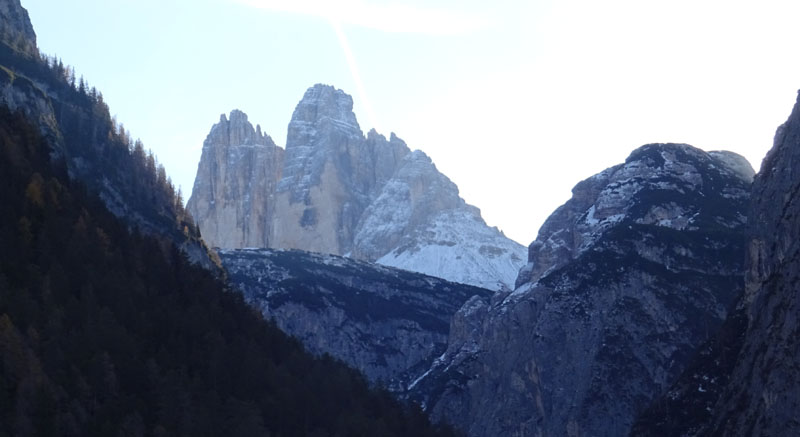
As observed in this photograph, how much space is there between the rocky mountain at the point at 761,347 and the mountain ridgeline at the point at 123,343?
2820 centimetres

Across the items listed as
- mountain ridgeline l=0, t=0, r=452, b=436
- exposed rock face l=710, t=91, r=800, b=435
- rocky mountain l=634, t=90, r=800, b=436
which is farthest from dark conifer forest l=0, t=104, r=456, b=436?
exposed rock face l=710, t=91, r=800, b=435

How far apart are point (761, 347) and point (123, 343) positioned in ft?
189

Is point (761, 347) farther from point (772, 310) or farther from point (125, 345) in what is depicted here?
point (125, 345)

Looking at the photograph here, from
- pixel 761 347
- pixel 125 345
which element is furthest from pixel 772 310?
pixel 125 345

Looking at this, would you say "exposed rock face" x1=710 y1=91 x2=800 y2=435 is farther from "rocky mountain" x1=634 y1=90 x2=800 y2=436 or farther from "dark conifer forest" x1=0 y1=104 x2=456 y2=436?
"dark conifer forest" x1=0 y1=104 x2=456 y2=436

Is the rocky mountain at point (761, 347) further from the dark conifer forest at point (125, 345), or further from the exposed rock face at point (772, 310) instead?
the dark conifer forest at point (125, 345)

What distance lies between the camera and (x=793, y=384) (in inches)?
4835

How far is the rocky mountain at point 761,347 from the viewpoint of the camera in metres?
126

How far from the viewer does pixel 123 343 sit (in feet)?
424

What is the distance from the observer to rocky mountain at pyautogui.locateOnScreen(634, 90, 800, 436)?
126 metres

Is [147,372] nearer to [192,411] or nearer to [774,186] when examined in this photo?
[192,411]

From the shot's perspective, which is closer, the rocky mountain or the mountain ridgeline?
the mountain ridgeline

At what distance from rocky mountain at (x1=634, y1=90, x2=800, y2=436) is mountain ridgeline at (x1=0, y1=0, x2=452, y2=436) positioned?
1110 inches

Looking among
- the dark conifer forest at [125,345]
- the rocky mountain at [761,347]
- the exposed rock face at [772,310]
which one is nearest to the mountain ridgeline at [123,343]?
the dark conifer forest at [125,345]
